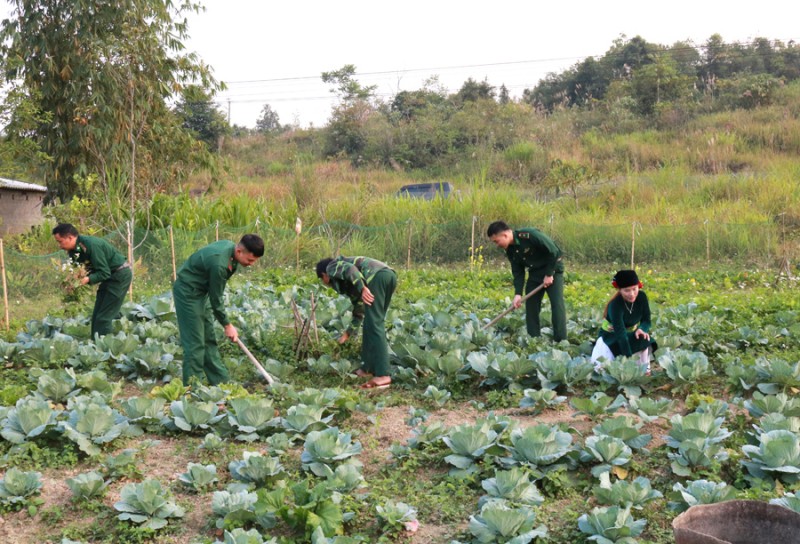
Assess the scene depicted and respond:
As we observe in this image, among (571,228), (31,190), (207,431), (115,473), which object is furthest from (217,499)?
(31,190)

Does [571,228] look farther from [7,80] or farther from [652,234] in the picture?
[7,80]

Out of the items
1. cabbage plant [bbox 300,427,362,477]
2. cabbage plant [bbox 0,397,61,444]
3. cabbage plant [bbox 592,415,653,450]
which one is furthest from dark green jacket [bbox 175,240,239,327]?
cabbage plant [bbox 592,415,653,450]

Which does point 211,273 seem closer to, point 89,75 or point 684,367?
point 684,367

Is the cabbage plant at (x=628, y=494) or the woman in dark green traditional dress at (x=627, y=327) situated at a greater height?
the woman in dark green traditional dress at (x=627, y=327)

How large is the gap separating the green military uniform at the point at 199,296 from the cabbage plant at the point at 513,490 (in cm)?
271

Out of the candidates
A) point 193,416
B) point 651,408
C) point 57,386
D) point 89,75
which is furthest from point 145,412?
point 89,75

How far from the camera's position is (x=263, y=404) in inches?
187

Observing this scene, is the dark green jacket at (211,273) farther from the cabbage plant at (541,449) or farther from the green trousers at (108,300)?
the cabbage plant at (541,449)

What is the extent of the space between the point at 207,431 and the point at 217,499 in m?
1.31

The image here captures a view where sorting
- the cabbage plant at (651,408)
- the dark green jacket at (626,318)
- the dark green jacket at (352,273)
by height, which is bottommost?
the cabbage plant at (651,408)

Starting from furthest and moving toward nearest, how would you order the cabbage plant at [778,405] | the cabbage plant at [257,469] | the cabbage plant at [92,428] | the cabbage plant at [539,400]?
the cabbage plant at [539,400], the cabbage plant at [778,405], the cabbage plant at [92,428], the cabbage plant at [257,469]

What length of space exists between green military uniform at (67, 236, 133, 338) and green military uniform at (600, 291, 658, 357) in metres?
4.36

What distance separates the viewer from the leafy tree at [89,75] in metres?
16.2

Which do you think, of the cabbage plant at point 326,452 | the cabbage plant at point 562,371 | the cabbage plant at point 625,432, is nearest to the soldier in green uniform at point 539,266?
the cabbage plant at point 562,371
